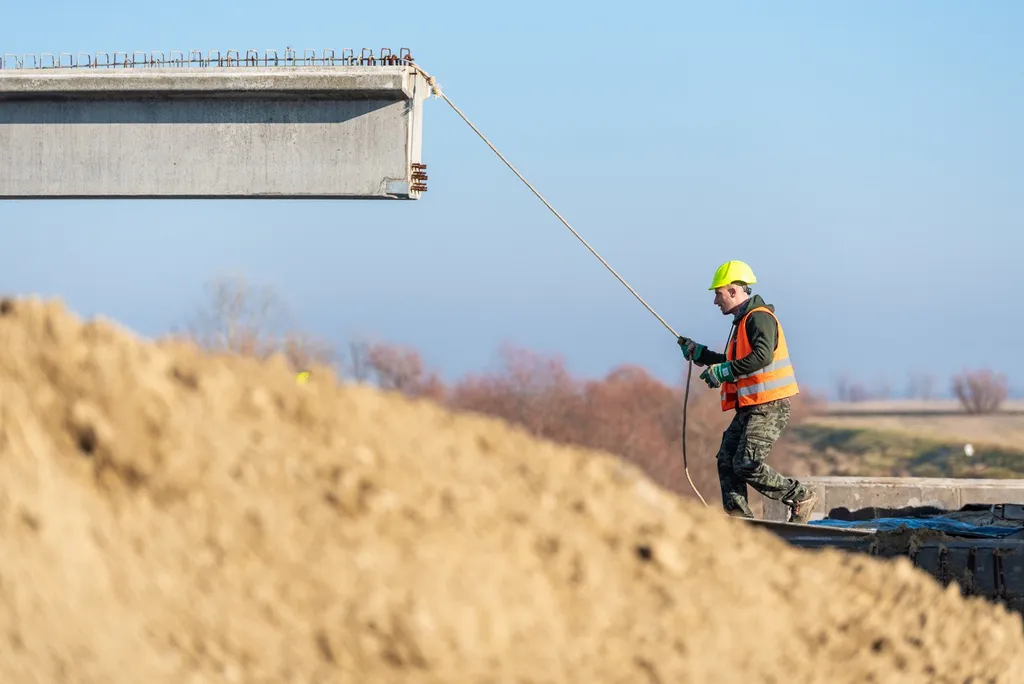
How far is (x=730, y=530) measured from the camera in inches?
177

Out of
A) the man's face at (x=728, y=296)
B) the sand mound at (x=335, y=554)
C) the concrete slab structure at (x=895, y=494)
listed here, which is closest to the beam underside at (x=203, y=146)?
the man's face at (x=728, y=296)

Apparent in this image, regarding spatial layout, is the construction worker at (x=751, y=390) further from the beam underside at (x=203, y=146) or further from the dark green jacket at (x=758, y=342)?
the beam underside at (x=203, y=146)

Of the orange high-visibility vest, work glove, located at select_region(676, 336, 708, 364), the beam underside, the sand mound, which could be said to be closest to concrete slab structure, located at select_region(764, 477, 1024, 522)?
work glove, located at select_region(676, 336, 708, 364)

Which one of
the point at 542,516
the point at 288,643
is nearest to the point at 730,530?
the point at 542,516

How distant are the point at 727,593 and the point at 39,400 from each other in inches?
89.4

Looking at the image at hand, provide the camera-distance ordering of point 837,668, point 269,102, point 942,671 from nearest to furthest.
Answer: point 837,668
point 942,671
point 269,102

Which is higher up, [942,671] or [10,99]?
[10,99]

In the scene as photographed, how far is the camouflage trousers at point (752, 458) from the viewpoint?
8.87 metres

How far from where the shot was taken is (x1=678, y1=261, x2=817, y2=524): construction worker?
28.9 ft

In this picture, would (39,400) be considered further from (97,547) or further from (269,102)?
(269,102)

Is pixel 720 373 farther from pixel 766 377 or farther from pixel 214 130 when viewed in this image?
pixel 214 130

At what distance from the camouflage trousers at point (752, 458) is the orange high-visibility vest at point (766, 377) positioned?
0.29 ft

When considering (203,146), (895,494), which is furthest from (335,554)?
(203,146)

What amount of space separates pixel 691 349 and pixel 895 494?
3.75m
